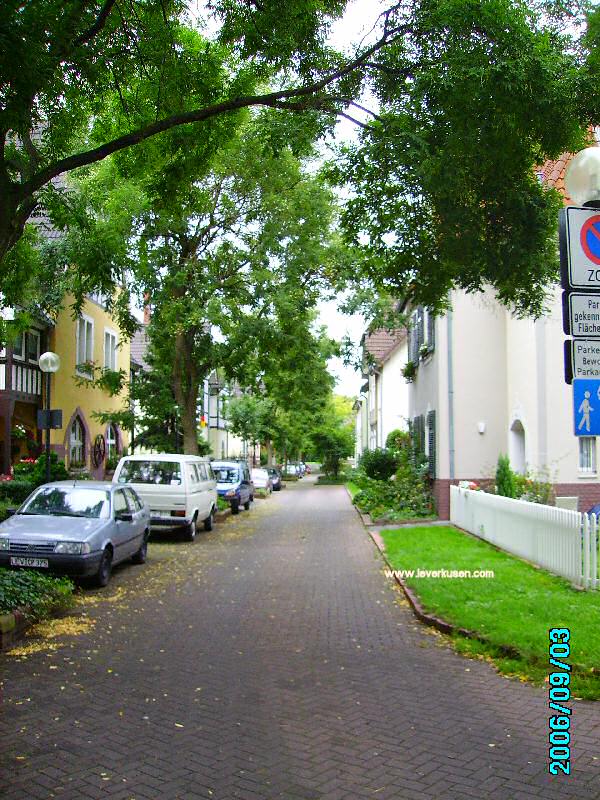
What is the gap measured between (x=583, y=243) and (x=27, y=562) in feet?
26.8

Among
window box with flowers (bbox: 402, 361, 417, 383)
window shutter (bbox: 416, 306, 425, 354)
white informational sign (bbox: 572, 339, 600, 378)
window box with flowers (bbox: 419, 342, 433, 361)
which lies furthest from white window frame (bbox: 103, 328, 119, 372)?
white informational sign (bbox: 572, 339, 600, 378)

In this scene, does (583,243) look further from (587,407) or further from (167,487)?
(167,487)

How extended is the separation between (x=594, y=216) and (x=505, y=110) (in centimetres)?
196

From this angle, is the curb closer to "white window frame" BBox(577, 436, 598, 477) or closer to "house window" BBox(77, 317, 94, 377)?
"white window frame" BBox(577, 436, 598, 477)

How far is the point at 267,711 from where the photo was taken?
5535mm

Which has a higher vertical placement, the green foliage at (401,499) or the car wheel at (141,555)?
the green foliage at (401,499)

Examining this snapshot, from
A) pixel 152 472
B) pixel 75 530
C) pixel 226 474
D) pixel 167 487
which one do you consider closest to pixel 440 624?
pixel 75 530

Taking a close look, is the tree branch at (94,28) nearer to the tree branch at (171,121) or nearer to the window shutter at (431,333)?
the tree branch at (171,121)

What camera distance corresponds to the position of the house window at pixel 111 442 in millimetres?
30078

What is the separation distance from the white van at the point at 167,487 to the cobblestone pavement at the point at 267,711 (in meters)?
6.66

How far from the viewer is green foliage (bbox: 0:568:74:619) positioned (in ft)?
26.6

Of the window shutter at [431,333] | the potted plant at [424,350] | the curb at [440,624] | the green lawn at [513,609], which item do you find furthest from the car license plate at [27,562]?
the potted plant at [424,350]

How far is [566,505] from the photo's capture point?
16328 millimetres

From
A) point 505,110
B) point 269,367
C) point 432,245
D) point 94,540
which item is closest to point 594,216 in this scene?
point 505,110
